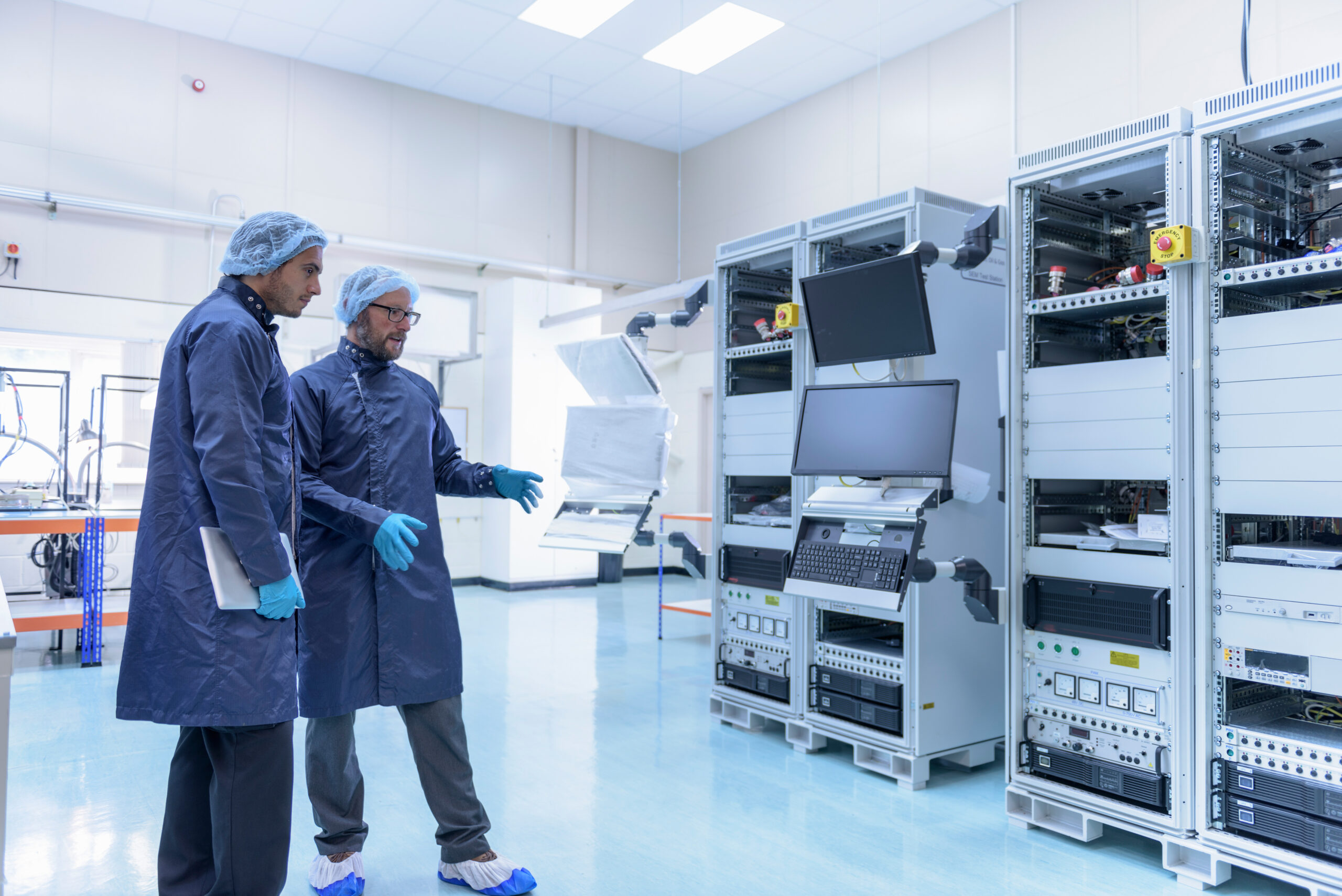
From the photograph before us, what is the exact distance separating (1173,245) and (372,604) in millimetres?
2288

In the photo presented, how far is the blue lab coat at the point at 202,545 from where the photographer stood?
168 centimetres

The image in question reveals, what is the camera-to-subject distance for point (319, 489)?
6.99 ft

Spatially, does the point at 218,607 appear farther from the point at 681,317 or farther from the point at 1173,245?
the point at 681,317

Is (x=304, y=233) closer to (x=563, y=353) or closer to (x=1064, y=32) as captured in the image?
(x=563, y=353)

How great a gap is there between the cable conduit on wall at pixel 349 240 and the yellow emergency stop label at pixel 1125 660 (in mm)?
6514

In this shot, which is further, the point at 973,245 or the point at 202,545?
the point at 973,245

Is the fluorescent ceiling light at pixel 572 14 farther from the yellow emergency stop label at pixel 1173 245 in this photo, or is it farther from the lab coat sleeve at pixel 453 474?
the yellow emergency stop label at pixel 1173 245

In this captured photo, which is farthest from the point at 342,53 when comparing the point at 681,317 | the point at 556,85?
the point at 681,317

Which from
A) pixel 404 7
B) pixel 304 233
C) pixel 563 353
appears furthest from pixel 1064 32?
pixel 304 233

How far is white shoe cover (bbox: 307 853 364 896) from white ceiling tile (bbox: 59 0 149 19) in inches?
259

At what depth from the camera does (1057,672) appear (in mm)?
2691

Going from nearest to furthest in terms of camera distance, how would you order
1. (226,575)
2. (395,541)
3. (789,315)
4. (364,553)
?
1. (226,575)
2. (395,541)
3. (364,553)
4. (789,315)

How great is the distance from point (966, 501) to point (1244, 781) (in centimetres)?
123

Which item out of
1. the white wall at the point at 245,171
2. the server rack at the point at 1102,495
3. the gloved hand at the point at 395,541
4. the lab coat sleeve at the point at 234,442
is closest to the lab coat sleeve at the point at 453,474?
the gloved hand at the point at 395,541
